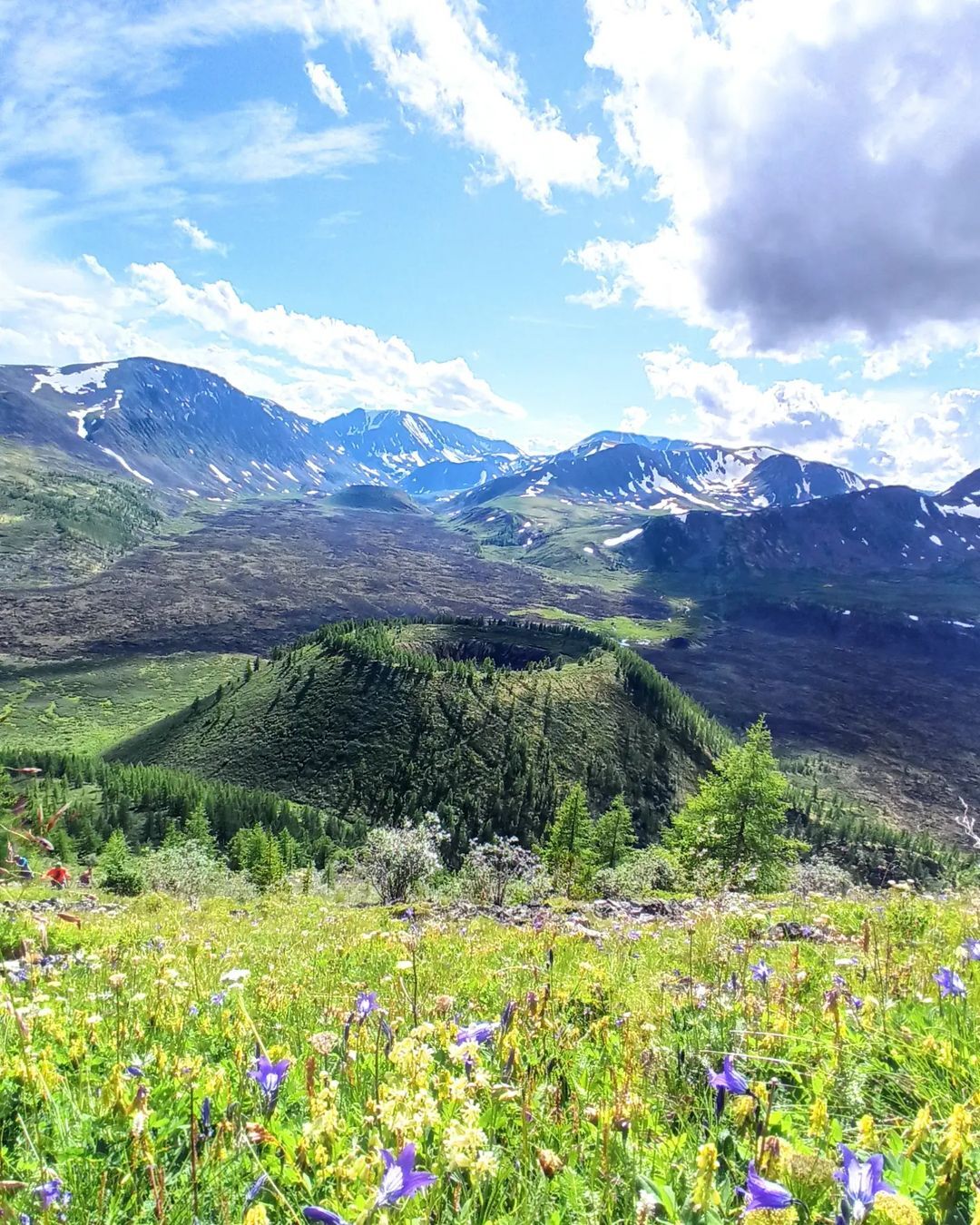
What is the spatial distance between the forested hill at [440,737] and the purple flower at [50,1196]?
80.3m

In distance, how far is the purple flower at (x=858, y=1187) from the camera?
156cm

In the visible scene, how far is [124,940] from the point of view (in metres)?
11.0

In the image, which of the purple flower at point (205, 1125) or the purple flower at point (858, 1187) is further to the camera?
the purple flower at point (205, 1125)

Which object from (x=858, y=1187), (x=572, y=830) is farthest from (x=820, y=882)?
(x=858, y=1187)

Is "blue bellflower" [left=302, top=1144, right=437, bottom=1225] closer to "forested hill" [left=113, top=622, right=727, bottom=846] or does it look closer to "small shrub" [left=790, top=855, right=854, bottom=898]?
"small shrub" [left=790, top=855, right=854, bottom=898]

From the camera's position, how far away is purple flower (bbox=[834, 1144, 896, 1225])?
1565mm

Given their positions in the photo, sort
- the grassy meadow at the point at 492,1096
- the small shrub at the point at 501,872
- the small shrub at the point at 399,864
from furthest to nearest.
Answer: the small shrub at the point at 399,864 → the small shrub at the point at 501,872 → the grassy meadow at the point at 492,1096

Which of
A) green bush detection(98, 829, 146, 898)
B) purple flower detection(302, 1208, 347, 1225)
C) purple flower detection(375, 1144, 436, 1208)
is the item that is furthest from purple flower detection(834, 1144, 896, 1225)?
green bush detection(98, 829, 146, 898)

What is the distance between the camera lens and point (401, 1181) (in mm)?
1711

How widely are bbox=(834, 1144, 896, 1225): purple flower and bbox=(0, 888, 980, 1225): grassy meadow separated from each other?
0.15ft

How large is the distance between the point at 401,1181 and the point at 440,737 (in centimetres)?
9093

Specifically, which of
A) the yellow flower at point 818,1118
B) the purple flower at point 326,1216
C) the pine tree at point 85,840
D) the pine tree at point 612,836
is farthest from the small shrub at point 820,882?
the pine tree at point 85,840

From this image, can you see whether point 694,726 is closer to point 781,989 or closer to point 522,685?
point 522,685

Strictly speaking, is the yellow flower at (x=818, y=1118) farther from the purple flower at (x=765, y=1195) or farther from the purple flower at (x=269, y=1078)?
the purple flower at (x=269, y=1078)
